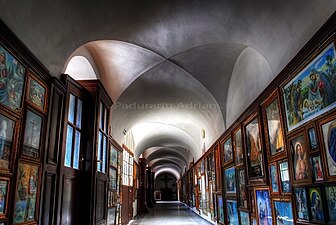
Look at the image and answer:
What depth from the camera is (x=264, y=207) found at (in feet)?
19.9

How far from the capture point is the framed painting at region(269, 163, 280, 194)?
17.6 feet

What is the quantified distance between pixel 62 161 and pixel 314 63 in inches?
155

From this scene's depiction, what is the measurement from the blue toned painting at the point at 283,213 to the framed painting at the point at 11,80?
13.8ft

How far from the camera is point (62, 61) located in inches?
197

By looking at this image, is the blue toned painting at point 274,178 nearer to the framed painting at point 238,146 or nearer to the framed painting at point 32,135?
the framed painting at point 238,146

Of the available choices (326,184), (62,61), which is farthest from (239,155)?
(62,61)

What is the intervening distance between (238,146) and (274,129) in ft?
8.36

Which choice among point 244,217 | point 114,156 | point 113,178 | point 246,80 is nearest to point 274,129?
point 246,80

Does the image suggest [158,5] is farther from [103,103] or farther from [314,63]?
[314,63]

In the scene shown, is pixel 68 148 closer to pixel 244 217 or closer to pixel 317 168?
pixel 317 168

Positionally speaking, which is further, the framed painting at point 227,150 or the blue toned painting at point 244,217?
the framed painting at point 227,150

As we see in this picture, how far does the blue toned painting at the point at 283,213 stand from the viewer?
488 cm

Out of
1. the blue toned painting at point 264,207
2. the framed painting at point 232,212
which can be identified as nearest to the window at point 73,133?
the blue toned painting at point 264,207

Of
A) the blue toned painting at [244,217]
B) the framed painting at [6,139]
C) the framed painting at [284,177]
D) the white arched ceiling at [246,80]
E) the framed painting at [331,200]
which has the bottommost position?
the blue toned painting at [244,217]
